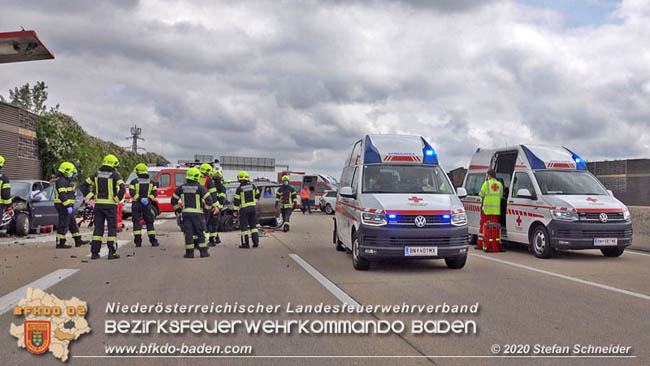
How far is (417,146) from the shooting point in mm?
10914

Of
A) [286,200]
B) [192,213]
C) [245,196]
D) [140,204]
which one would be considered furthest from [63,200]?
[286,200]

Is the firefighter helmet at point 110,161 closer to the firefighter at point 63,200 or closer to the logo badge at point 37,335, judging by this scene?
the firefighter at point 63,200

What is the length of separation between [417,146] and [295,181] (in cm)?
3057

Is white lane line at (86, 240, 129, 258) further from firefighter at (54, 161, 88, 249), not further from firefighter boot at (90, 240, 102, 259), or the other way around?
firefighter at (54, 161, 88, 249)

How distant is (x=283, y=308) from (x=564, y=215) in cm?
725

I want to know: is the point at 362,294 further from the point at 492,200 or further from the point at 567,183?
the point at 567,183

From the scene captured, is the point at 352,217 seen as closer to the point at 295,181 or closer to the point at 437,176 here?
the point at 437,176

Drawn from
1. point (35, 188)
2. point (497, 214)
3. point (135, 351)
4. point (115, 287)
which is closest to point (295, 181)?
point (35, 188)

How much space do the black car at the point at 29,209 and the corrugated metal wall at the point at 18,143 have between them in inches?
638

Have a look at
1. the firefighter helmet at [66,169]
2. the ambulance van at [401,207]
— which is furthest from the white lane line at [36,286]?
the ambulance van at [401,207]

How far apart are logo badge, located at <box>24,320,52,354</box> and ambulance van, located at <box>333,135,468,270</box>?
16.7 feet

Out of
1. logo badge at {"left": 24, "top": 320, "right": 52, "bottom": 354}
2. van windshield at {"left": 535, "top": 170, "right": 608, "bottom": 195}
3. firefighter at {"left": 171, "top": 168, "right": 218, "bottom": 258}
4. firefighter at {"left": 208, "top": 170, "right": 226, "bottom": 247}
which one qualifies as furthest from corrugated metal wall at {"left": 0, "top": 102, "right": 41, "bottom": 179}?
logo badge at {"left": 24, "top": 320, "right": 52, "bottom": 354}

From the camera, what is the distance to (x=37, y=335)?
519 cm

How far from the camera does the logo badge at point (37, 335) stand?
4.95m
